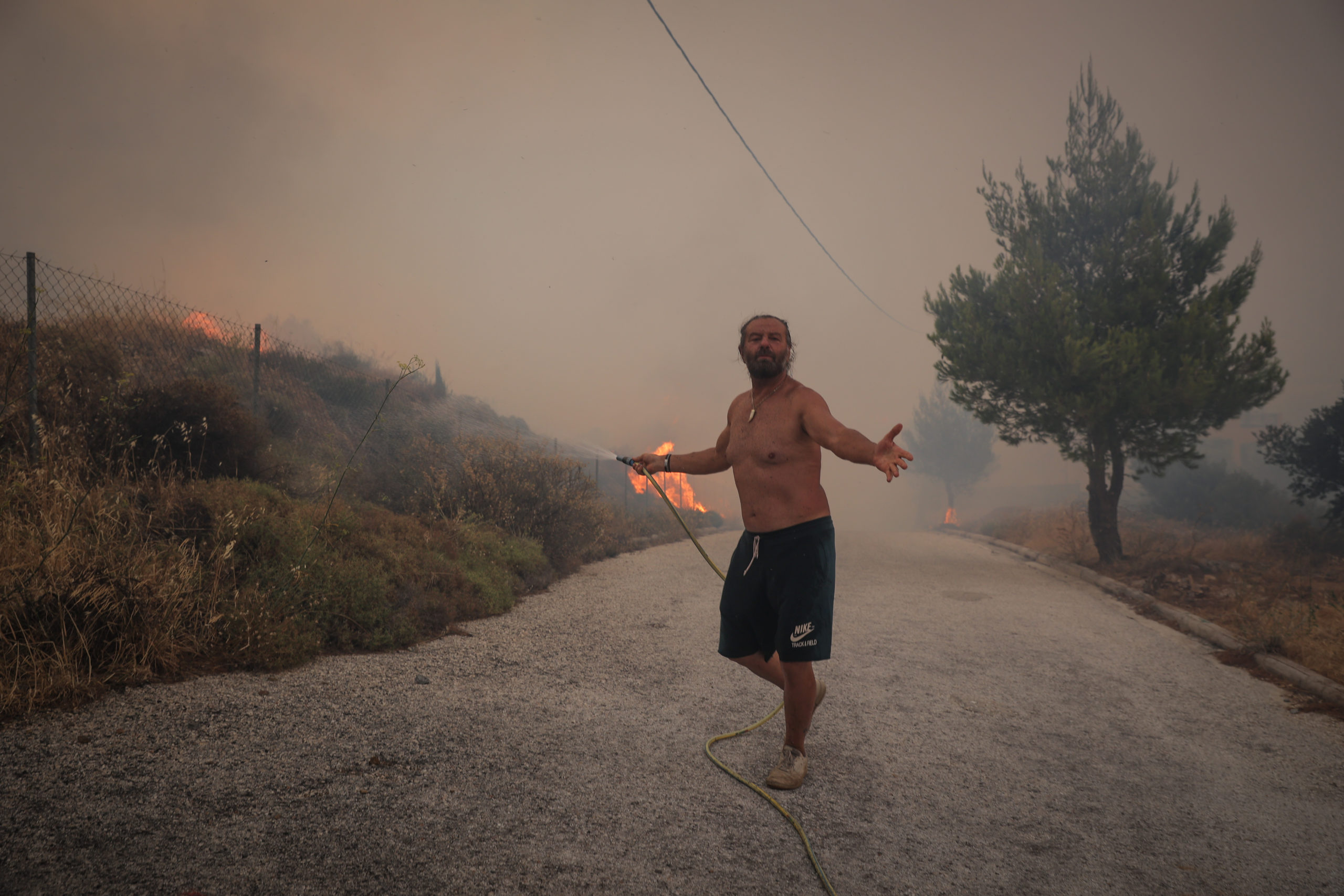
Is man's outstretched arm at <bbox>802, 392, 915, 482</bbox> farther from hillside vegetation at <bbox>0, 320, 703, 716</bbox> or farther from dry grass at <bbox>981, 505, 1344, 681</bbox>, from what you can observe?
dry grass at <bbox>981, 505, 1344, 681</bbox>

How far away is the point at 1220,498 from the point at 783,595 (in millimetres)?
26068

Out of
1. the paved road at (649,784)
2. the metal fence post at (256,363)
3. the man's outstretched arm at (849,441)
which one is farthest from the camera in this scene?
the metal fence post at (256,363)

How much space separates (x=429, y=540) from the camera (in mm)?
7336

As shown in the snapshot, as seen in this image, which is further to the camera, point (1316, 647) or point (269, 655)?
point (1316, 647)

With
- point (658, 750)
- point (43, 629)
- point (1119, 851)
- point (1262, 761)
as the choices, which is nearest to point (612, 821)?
point (658, 750)

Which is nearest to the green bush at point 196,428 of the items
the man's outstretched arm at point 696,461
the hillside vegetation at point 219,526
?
the hillside vegetation at point 219,526

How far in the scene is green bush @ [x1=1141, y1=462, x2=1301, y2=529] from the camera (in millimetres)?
20531

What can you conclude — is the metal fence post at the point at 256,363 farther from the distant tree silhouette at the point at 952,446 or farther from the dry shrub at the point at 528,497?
the distant tree silhouette at the point at 952,446

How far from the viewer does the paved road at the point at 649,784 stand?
233cm

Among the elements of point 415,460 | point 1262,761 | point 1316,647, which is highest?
point 415,460

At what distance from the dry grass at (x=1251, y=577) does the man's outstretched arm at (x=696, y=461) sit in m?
5.34

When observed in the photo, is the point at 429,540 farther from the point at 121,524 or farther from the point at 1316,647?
the point at 1316,647

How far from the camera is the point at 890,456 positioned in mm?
2664

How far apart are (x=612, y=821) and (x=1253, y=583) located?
10.6 metres
